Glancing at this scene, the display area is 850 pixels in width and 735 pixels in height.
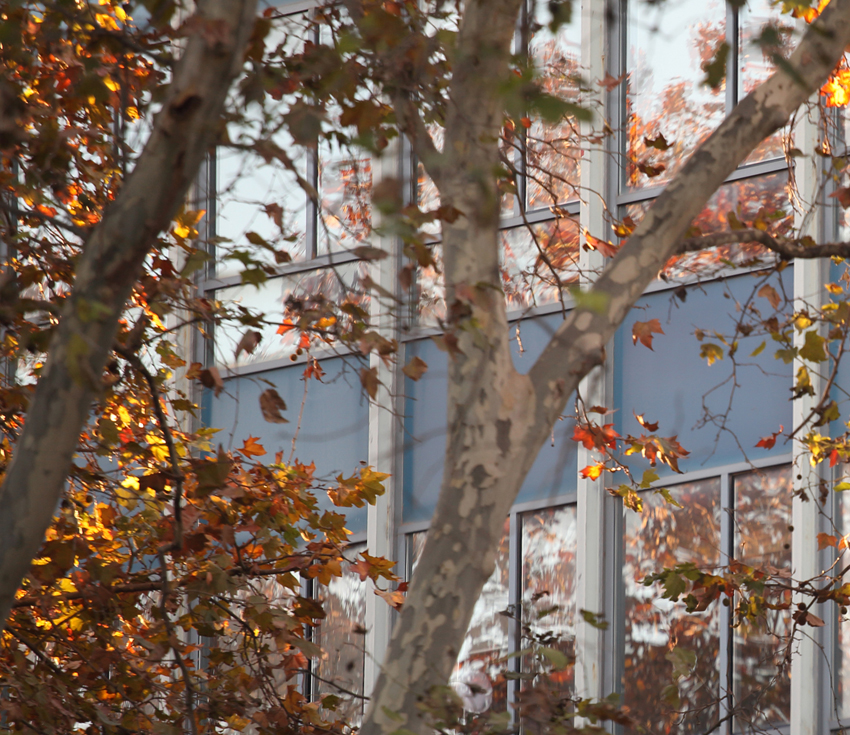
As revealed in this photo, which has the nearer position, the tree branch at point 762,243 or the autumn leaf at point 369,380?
the autumn leaf at point 369,380

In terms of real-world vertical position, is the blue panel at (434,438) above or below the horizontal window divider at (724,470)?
above

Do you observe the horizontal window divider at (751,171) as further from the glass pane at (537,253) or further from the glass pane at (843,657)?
the glass pane at (843,657)


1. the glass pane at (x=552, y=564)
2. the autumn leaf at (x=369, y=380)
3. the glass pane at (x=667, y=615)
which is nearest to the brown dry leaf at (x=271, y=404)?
the autumn leaf at (x=369, y=380)

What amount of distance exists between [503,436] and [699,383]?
574 centimetres

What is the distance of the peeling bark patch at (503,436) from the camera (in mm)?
3629

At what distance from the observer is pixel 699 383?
29.9 feet

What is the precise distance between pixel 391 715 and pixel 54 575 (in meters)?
2.32

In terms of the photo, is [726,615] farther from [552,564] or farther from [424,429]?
[424,429]

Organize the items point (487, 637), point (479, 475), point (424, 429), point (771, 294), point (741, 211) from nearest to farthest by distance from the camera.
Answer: point (479, 475)
point (771, 294)
point (741, 211)
point (487, 637)
point (424, 429)

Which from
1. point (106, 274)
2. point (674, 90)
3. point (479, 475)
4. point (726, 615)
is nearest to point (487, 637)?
point (726, 615)

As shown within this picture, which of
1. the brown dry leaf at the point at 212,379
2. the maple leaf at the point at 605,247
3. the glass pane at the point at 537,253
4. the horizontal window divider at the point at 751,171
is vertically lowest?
the brown dry leaf at the point at 212,379

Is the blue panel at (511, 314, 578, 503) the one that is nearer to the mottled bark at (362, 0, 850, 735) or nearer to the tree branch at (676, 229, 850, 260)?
the tree branch at (676, 229, 850, 260)

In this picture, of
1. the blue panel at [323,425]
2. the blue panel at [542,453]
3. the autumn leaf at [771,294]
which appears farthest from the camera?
the blue panel at [323,425]

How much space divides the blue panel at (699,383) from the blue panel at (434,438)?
24.1 inches
